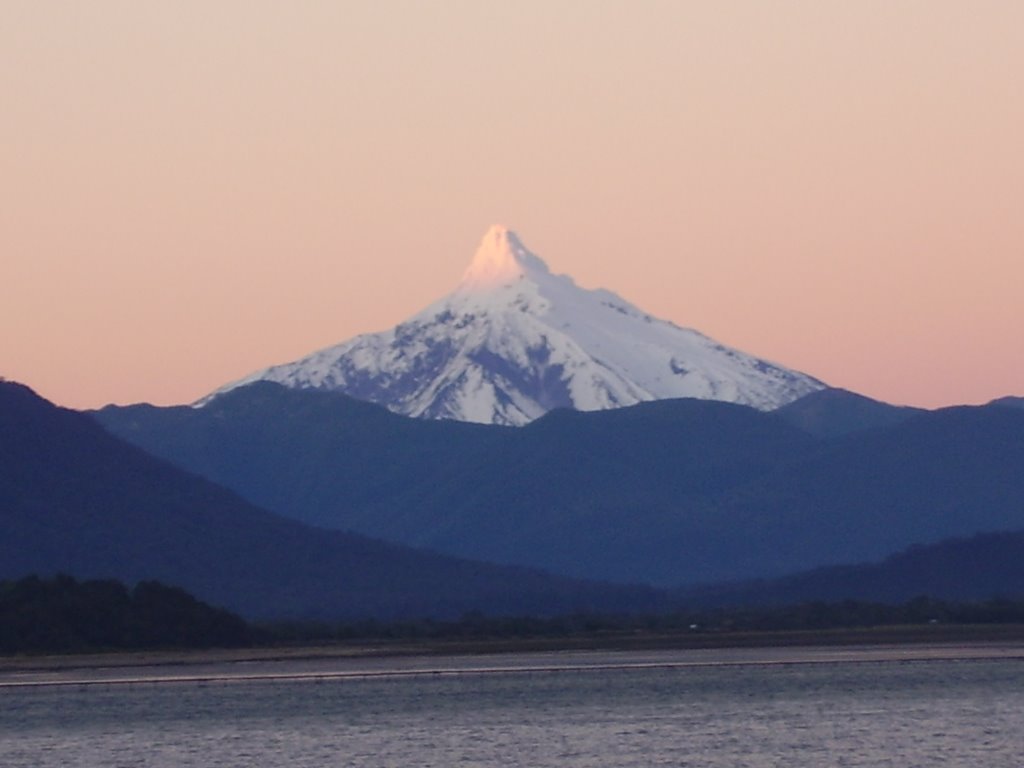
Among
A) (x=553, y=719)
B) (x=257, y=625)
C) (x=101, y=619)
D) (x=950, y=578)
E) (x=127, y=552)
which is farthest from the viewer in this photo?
(x=950, y=578)

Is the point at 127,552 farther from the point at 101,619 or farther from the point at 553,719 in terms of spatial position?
the point at 553,719

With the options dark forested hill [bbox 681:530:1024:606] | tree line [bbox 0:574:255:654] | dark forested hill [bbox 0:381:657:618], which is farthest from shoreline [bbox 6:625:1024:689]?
dark forested hill [bbox 0:381:657:618]

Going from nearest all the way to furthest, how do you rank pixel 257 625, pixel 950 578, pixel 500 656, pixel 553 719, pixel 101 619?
pixel 553 719 < pixel 500 656 < pixel 101 619 < pixel 257 625 < pixel 950 578

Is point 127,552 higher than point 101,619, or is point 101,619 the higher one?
point 127,552

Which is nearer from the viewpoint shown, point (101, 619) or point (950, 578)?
point (101, 619)

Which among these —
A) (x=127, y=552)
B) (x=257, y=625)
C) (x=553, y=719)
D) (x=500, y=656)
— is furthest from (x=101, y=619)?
(x=127, y=552)

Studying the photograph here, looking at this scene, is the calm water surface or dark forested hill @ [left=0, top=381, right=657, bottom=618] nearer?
the calm water surface

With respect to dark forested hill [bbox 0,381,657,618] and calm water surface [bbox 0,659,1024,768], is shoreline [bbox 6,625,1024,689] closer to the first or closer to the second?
calm water surface [bbox 0,659,1024,768]

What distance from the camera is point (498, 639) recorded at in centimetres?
12744

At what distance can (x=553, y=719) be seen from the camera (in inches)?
3226

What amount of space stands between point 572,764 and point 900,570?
13136cm

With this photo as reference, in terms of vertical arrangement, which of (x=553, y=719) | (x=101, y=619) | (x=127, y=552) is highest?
(x=127, y=552)

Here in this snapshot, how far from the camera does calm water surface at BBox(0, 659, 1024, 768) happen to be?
71.2 meters

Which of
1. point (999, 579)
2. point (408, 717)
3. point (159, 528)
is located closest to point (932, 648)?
point (408, 717)
